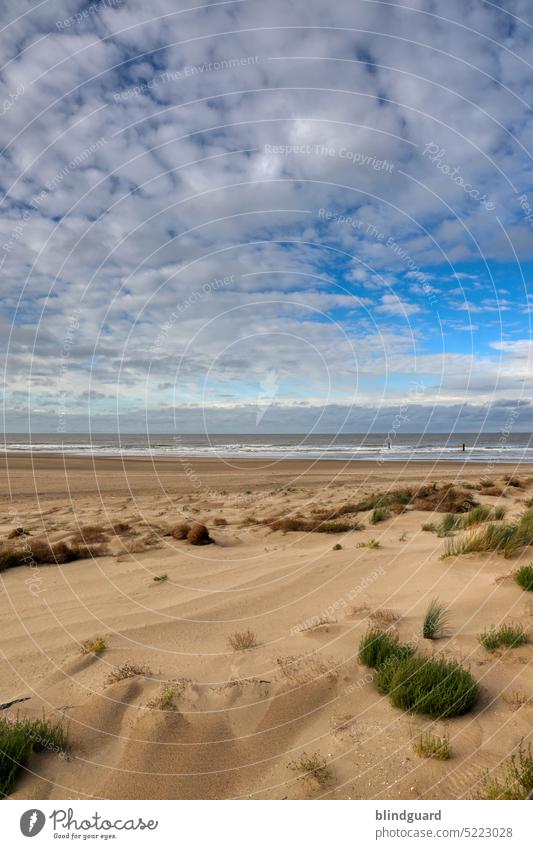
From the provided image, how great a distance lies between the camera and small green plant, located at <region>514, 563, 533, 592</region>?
6449 millimetres

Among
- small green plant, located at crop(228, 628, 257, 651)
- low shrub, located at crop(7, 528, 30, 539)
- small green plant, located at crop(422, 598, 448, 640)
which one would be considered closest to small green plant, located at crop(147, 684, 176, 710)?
small green plant, located at crop(228, 628, 257, 651)

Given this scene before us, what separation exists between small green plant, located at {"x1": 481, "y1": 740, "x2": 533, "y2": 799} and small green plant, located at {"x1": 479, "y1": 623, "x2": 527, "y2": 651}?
1.71 metres

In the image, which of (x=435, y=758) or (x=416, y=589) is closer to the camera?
(x=435, y=758)

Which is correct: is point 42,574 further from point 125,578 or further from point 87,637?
point 87,637

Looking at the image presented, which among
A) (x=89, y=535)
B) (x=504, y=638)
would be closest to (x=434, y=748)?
(x=504, y=638)

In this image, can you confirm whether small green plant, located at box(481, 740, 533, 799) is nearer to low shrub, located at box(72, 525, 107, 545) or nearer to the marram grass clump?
the marram grass clump

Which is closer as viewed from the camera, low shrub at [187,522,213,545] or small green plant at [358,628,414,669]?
small green plant at [358,628,414,669]

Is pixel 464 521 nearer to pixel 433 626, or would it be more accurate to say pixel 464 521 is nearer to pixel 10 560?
pixel 433 626

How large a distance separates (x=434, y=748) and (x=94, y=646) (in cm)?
378

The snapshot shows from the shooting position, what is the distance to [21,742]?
3627 mm
